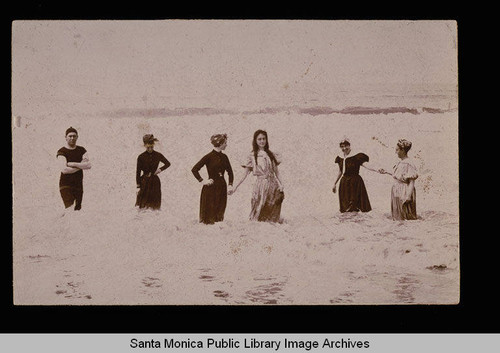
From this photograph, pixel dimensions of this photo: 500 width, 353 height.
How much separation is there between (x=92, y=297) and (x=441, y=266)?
3093 millimetres

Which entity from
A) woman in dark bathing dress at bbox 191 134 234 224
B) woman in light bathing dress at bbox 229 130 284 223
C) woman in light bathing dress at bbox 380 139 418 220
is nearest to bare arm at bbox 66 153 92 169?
woman in dark bathing dress at bbox 191 134 234 224

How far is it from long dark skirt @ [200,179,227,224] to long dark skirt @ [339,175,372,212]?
3.52ft

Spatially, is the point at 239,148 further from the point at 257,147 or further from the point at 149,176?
the point at 149,176

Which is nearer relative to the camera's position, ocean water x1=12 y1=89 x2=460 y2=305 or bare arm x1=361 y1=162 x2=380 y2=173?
ocean water x1=12 y1=89 x2=460 y2=305

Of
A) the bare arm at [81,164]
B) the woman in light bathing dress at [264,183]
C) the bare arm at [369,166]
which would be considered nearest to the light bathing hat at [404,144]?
the bare arm at [369,166]

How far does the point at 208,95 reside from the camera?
4.20 meters

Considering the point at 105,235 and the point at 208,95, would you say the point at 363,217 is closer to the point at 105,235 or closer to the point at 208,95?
the point at 208,95

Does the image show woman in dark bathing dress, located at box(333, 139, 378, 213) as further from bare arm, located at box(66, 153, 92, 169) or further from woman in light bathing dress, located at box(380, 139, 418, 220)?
bare arm, located at box(66, 153, 92, 169)

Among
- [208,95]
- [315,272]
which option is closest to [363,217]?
[315,272]

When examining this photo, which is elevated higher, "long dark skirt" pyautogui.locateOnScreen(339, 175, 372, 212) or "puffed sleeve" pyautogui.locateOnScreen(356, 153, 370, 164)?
"puffed sleeve" pyautogui.locateOnScreen(356, 153, 370, 164)

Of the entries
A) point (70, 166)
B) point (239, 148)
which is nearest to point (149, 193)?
point (70, 166)

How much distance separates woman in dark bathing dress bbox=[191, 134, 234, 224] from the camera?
4215mm

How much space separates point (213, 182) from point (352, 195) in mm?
1257

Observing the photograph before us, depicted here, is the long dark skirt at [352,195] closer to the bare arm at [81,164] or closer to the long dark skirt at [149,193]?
the long dark skirt at [149,193]
